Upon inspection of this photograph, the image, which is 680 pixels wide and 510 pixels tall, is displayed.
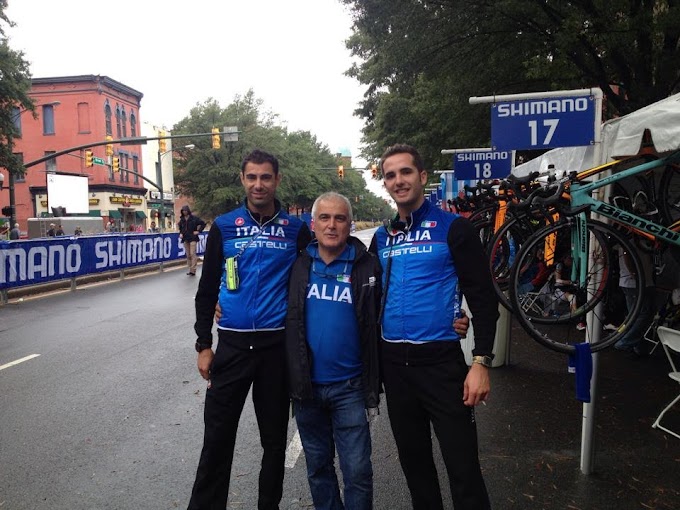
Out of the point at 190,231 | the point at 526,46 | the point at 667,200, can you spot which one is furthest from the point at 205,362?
the point at 190,231

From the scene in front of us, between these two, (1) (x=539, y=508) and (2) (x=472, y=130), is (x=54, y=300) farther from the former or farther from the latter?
(1) (x=539, y=508)

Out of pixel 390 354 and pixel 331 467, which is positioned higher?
pixel 390 354

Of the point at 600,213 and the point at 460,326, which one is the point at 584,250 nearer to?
the point at 600,213

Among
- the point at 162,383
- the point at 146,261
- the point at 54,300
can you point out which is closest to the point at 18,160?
the point at 146,261

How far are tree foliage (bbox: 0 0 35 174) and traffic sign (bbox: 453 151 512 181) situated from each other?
21.7 metres

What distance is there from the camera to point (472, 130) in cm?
1273

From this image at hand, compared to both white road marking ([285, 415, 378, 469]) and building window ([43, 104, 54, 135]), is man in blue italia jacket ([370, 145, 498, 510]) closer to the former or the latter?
white road marking ([285, 415, 378, 469])

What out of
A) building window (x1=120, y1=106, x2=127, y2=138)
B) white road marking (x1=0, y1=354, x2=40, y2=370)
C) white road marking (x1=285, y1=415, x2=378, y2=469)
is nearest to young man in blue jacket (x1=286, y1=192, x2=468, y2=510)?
white road marking (x1=285, y1=415, x2=378, y2=469)

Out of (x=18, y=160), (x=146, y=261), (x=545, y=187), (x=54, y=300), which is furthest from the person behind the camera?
(x=18, y=160)

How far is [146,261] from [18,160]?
1242cm

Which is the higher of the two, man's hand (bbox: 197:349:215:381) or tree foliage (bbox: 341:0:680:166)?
tree foliage (bbox: 341:0:680:166)

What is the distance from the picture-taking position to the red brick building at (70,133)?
4581 centimetres

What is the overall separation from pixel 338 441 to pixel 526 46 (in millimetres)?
9483

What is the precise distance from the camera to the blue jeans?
2697 mm
